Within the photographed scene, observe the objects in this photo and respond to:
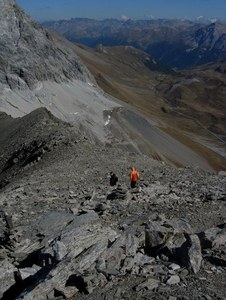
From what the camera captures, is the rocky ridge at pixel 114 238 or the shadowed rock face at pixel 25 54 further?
the shadowed rock face at pixel 25 54

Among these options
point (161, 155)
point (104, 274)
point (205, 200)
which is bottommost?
point (161, 155)

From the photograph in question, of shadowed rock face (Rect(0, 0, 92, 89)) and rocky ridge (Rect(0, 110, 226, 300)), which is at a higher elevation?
shadowed rock face (Rect(0, 0, 92, 89))

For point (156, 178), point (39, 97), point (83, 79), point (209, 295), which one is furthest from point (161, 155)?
point (209, 295)

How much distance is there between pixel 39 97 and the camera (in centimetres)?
9262

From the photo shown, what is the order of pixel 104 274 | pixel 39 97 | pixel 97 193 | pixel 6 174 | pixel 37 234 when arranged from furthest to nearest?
pixel 39 97, pixel 6 174, pixel 97 193, pixel 37 234, pixel 104 274

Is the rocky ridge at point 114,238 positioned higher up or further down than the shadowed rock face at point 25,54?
further down

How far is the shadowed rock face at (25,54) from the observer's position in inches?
3612

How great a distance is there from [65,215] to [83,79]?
99132 mm

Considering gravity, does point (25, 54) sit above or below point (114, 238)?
above

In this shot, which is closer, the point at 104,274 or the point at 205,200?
the point at 104,274

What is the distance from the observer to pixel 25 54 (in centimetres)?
9719

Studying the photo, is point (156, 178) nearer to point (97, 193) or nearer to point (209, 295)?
point (97, 193)

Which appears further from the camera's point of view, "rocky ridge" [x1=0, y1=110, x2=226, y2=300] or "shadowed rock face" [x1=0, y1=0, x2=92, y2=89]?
"shadowed rock face" [x1=0, y1=0, x2=92, y2=89]

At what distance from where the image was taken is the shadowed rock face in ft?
301
